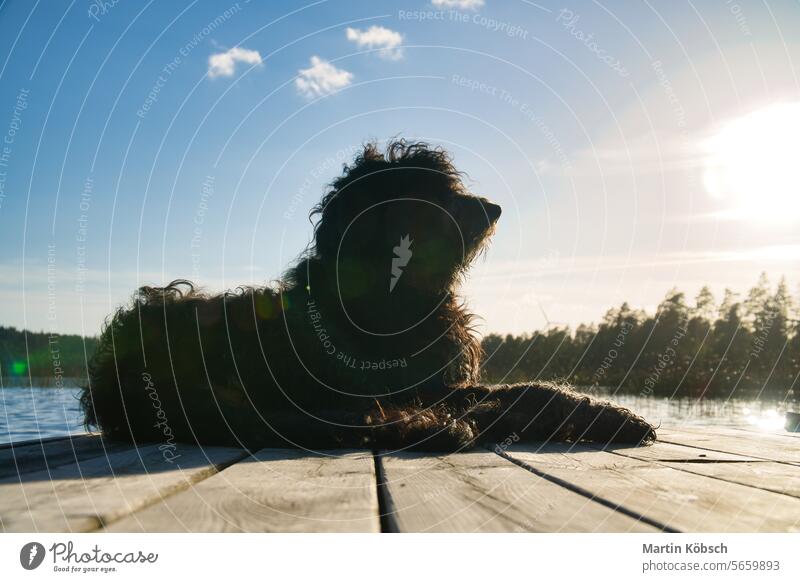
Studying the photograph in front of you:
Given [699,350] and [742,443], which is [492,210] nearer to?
[742,443]

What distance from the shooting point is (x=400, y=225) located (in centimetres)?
569

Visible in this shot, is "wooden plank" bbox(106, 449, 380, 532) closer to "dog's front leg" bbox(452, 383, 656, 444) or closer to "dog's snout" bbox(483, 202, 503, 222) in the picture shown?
"dog's front leg" bbox(452, 383, 656, 444)

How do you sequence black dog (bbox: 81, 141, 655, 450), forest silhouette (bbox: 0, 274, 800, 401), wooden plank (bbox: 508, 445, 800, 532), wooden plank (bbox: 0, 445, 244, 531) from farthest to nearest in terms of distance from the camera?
forest silhouette (bbox: 0, 274, 800, 401), black dog (bbox: 81, 141, 655, 450), wooden plank (bbox: 508, 445, 800, 532), wooden plank (bbox: 0, 445, 244, 531)

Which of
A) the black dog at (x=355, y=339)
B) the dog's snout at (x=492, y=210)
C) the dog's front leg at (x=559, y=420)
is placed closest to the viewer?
the dog's front leg at (x=559, y=420)

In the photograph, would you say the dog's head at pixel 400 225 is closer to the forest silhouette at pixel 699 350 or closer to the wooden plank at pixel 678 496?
the wooden plank at pixel 678 496

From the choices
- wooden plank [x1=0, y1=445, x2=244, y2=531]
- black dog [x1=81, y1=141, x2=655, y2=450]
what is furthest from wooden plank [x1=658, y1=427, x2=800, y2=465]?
wooden plank [x1=0, y1=445, x2=244, y2=531]

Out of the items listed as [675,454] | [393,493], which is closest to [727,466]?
[675,454]

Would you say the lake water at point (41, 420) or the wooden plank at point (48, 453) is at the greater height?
the wooden plank at point (48, 453)

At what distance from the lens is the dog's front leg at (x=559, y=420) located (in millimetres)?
4852

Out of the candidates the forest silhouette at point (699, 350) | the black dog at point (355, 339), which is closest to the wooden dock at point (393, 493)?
the black dog at point (355, 339)

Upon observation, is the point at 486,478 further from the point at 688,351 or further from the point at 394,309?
the point at 688,351

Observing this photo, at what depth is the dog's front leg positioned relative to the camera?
15.9 ft

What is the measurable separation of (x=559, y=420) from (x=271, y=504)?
317cm

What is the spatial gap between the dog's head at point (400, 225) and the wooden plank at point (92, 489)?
8.03 feet
